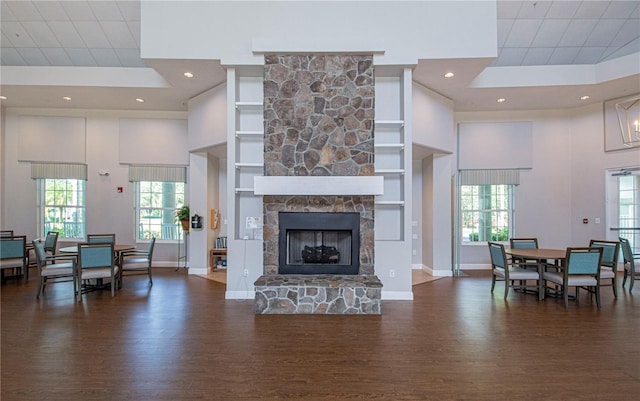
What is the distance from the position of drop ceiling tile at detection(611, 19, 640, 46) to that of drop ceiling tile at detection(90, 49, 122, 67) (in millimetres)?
10563

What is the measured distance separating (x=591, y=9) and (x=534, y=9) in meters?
1.08

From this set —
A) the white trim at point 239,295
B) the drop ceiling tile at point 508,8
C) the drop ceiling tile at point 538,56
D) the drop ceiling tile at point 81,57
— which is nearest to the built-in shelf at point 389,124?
the drop ceiling tile at point 508,8

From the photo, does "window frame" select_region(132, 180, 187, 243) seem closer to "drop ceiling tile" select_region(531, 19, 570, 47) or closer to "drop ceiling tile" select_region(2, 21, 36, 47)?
"drop ceiling tile" select_region(2, 21, 36, 47)

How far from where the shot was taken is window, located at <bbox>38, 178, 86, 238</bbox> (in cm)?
812

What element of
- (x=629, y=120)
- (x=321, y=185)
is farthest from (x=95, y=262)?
(x=629, y=120)

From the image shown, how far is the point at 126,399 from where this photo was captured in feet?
8.06

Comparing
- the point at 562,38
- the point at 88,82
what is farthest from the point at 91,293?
the point at 562,38

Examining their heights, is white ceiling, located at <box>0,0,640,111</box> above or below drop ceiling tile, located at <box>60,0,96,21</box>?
below

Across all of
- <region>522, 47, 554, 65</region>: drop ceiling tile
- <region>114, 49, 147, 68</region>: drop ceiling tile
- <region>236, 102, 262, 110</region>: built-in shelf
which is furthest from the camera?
<region>114, 49, 147, 68</region>: drop ceiling tile

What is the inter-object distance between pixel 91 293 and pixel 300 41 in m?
5.55

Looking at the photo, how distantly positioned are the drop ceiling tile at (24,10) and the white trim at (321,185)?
581 cm

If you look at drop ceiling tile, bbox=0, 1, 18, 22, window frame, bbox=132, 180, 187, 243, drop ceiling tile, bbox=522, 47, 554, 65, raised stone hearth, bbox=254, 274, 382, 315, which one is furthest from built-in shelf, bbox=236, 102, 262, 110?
drop ceiling tile, bbox=522, 47, 554, 65

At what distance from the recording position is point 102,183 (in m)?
8.02

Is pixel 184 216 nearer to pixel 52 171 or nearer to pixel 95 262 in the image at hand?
pixel 95 262
